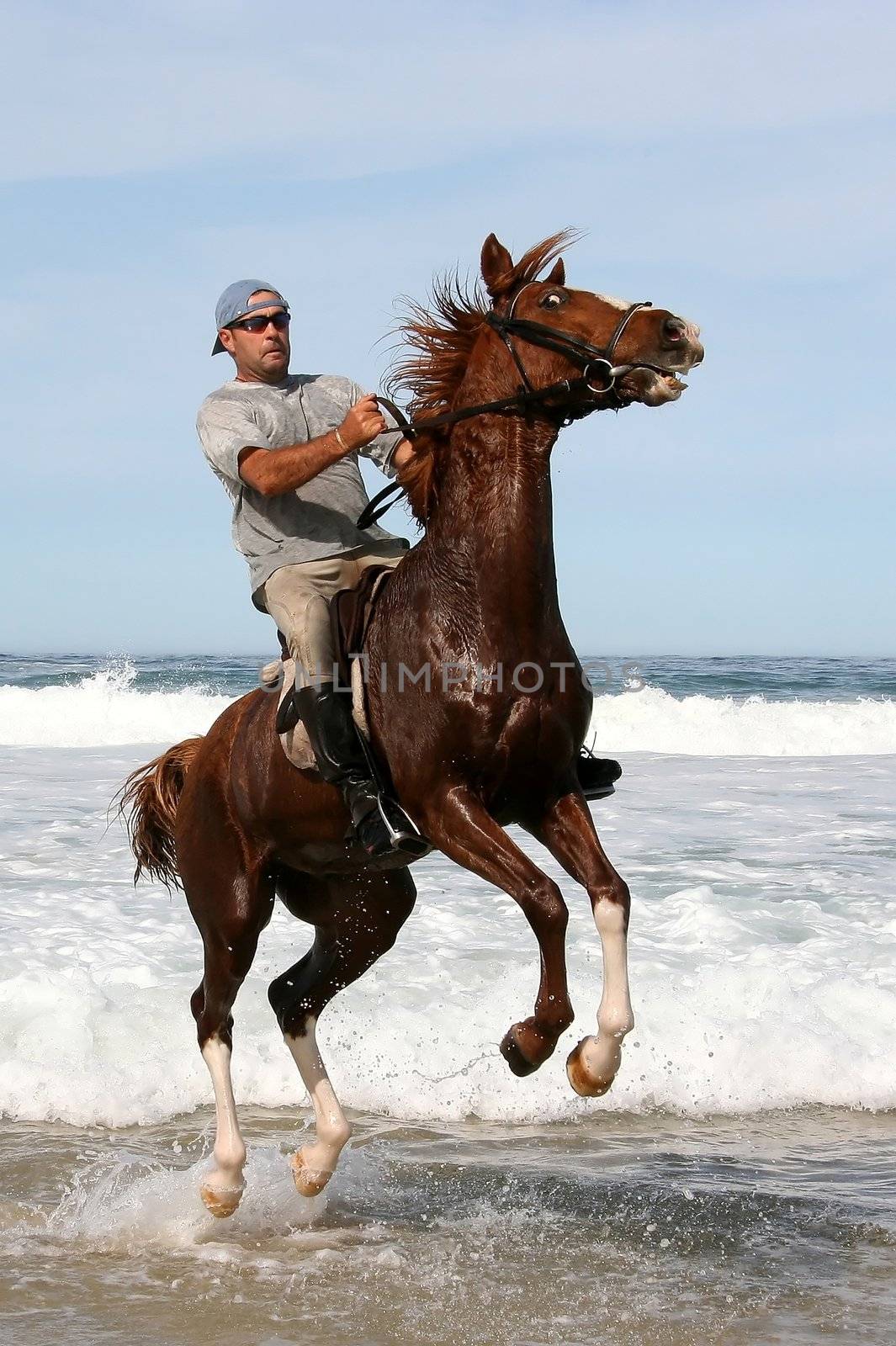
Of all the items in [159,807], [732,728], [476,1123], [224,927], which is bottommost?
[476,1123]

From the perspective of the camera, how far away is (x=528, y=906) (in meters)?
3.96

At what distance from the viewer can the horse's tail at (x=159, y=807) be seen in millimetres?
5891

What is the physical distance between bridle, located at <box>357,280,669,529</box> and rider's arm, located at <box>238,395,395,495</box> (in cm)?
10

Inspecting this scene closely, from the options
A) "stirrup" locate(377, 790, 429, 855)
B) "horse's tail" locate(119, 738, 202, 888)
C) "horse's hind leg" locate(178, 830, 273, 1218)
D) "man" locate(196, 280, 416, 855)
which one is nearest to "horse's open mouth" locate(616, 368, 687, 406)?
"man" locate(196, 280, 416, 855)

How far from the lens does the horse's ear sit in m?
4.37

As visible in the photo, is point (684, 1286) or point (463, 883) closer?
point (684, 1286)

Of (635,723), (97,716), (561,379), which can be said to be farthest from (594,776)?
(97,716)

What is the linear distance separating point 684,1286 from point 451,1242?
0.82m

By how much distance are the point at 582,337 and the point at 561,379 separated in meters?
0.13

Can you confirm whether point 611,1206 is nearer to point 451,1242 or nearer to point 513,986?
point 451,1242

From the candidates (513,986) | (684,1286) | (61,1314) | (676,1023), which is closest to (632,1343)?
(684,1286)

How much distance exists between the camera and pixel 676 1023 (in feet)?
22.2

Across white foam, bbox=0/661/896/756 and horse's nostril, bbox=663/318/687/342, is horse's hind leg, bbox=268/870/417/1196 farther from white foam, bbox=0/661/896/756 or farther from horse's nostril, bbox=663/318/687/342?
white foam, bbox=0/661/896/756

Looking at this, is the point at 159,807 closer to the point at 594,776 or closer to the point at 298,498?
the point at 298,498
